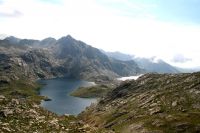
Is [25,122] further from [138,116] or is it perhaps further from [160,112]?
[160,112]

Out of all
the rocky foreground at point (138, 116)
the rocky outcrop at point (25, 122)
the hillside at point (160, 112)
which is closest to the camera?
the rocky outcrop at point (25, 122)

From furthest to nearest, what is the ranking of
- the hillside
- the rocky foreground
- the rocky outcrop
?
1. the hillside
2. the rocky foreground
3. the rocky outcrop

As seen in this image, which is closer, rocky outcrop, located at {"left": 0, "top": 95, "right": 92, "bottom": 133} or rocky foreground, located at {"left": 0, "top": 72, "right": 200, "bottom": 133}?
rocky outcrop, located at {"left": 0, "top": 95, "right": 92, "bottom": 133}

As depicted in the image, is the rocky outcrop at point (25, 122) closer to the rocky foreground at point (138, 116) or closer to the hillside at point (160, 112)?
the rocky foreground at point (138, 116)

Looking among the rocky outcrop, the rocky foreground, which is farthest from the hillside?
the rocky outcrop

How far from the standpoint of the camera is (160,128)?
415ft

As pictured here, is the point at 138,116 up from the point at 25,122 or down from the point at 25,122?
up

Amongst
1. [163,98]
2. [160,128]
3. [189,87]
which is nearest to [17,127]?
[160,128]

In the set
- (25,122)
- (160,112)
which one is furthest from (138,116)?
(25,122)

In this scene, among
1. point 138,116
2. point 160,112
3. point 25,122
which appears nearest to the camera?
point 25,122

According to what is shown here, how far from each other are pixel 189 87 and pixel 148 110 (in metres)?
29.5

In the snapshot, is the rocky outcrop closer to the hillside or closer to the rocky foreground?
the rocky foreground

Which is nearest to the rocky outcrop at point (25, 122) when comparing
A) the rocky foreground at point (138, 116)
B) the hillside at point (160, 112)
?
the rocky foreground at point (138, 116)

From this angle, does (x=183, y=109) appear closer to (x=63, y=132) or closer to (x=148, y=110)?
(x=148, y=110)
